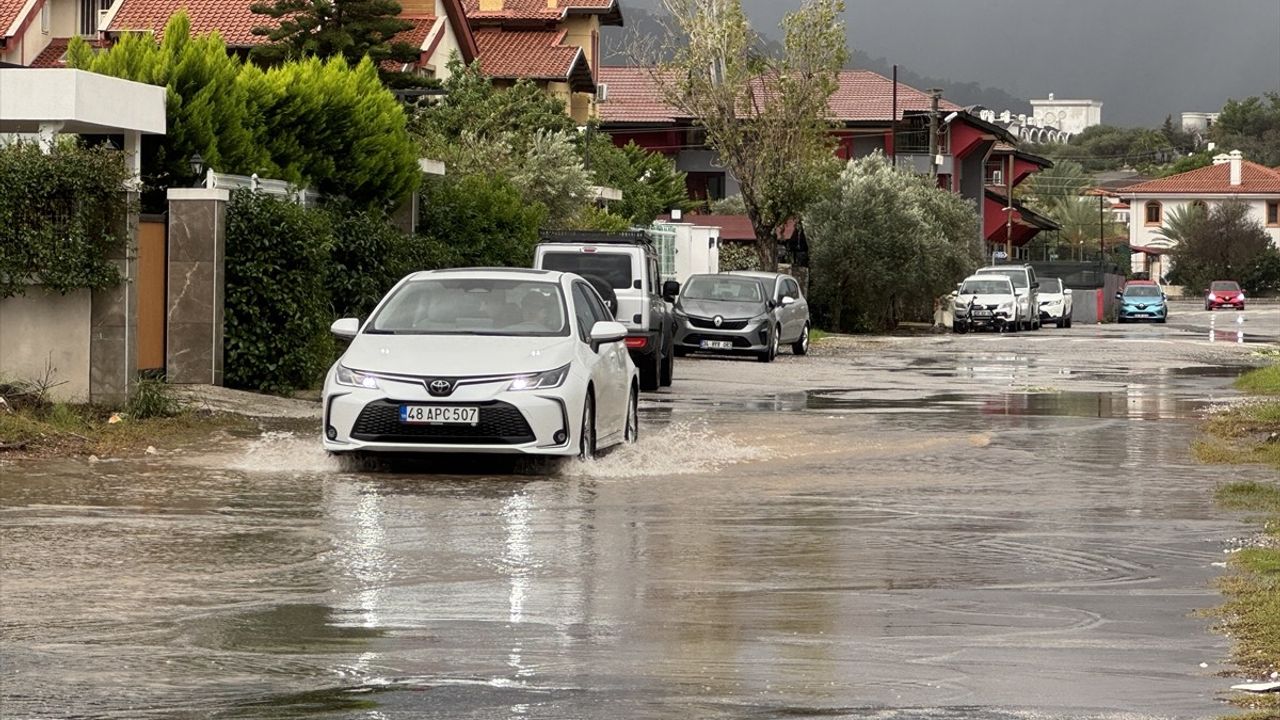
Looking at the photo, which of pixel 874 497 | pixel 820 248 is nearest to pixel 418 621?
pixel 874 497

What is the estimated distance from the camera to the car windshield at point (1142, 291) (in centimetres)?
7962

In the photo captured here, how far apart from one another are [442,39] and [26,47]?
11244 mm

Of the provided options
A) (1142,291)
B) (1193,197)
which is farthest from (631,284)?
(1193,197)

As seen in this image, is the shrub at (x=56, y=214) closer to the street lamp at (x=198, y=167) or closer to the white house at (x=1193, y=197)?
the street lamp at (x=198, y=167)

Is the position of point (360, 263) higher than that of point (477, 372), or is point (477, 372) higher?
point (360, 263)

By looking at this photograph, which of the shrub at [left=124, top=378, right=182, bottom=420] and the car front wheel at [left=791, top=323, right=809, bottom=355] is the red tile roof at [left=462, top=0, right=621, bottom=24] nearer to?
the car front wheel at [left=791, top=323, right=809, bottom=355]

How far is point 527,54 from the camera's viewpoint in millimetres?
Result: 69312

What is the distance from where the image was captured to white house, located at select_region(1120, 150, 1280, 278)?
155m

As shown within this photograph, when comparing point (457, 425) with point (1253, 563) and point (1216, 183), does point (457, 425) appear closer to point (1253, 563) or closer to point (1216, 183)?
point (1253, 563)

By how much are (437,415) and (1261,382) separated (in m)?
18.5

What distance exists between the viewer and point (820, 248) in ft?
193

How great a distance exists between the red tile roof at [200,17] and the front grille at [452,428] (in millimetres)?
40905

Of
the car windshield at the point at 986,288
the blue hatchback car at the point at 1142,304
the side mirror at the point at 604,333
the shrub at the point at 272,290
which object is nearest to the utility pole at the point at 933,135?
the blue hatchback car at the point at 1142,304

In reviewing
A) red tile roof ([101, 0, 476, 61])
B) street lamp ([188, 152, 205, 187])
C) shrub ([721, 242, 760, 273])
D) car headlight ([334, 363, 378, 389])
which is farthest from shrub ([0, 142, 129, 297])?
shrub ([721, 242, 760, 273])
